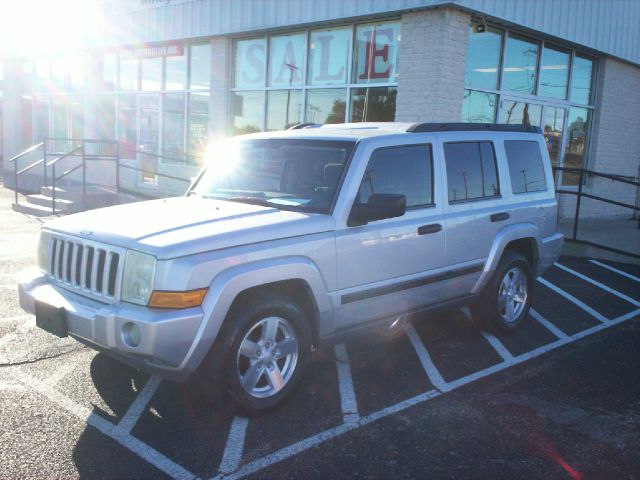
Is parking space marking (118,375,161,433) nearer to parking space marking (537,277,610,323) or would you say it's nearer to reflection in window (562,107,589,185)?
parking space marking (537,277,610,323)

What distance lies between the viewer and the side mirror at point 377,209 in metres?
4.22

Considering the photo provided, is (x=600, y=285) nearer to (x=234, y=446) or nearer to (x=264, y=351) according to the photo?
(x=264, y=351)

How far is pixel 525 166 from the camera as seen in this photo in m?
6.19

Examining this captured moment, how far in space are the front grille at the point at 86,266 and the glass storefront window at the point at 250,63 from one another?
9626 millimetres

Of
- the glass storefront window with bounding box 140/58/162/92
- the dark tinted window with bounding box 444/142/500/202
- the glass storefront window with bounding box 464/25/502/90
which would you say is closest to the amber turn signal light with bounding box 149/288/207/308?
the dark tinted window with bounding box 444/142/500/202

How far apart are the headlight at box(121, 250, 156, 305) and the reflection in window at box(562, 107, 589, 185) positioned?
39.7 feet

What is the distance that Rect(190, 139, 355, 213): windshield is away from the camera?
179 inches

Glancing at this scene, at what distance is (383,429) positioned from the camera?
3961 mm

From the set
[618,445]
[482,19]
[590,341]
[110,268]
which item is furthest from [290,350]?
[482,19]

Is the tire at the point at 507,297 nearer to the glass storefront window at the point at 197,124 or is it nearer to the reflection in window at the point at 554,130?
the reflection in window at the point at 554,130

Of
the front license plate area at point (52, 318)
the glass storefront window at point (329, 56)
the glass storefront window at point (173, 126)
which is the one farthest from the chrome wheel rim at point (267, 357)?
the glass storefront window at point (173, 126)

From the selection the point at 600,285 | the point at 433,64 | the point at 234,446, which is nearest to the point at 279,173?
the point at 234,446

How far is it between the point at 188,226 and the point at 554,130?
11364mm

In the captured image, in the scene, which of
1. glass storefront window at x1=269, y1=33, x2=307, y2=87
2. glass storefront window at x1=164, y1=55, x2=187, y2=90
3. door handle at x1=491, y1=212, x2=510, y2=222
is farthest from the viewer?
glass storefront window at x1=164, y1=55, x2=187, y2=90
